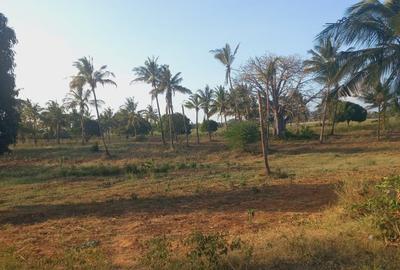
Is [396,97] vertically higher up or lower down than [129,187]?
higher up

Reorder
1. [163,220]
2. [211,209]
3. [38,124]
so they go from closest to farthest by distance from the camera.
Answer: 1. [163,220]
2. [211,209]
3. [38,124]

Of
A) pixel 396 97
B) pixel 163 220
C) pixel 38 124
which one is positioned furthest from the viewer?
pixel 38 124

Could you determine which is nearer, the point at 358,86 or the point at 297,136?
the point at 358,86

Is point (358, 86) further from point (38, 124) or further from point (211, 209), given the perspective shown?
point (38, 124)

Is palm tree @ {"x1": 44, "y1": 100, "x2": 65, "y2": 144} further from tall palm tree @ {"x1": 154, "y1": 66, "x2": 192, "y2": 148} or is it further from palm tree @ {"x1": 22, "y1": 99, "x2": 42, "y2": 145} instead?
tall palm tree @ {"x1": 154, "y1": 66, "x2": 192, "y2": 148}

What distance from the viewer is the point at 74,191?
1767 cm

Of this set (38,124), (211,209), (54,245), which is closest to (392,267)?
(54,245)

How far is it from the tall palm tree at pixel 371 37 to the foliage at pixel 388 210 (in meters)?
6.17

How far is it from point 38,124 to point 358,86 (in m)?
56.7

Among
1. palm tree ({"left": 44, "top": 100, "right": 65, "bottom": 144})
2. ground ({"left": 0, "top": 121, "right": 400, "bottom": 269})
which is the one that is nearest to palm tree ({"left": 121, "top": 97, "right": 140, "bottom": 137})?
palm tree ({"left": 44, "top": 100, "right": 65, "bottom": 144})

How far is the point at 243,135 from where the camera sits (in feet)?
114

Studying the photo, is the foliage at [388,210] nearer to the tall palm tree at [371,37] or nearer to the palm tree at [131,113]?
the tall palm tree at [371,37]

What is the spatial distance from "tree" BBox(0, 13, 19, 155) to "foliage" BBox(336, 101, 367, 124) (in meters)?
39.3

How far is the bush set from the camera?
34906 mm
